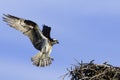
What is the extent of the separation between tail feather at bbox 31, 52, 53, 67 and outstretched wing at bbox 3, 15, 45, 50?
19.0 inches

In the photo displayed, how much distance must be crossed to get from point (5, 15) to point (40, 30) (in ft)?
3.20

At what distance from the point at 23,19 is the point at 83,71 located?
8.23ft

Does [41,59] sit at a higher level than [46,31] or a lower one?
lower

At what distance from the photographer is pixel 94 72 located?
94.2 meters

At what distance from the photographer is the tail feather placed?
94.7 metres

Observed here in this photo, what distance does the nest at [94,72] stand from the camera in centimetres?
9394

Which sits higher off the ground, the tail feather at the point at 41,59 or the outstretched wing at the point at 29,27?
the outstretched wing at the point at 29,27

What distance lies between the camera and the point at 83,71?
94188 mm

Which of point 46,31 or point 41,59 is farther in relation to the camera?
point 46,31

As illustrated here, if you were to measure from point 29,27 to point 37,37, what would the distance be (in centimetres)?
32

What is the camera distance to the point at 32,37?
9575 centimetres

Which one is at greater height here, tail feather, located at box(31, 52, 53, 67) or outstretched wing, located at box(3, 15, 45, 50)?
outstretched wing, located at box(3, 15, 45, 50)

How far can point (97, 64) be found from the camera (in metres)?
94.3

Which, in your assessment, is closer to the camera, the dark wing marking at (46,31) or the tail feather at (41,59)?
the tail feather at (41,59)
